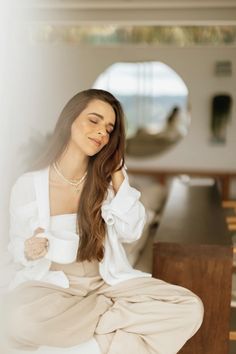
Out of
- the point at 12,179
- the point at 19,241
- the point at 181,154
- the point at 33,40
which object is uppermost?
the point at 33,40

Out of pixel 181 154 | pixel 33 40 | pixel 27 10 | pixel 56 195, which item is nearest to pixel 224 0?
pixel 181 154

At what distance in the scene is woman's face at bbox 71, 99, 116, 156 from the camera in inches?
44.8

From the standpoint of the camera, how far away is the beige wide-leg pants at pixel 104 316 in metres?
1.13

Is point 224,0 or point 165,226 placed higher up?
point 224,0

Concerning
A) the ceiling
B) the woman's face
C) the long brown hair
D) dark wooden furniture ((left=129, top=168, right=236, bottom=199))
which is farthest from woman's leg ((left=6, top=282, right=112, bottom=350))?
dark wooden furniture ((left=129, top=168, right=236, bottom=199))

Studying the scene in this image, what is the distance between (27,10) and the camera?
128 cm

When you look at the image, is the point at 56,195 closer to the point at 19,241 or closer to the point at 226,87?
the point at 19,241

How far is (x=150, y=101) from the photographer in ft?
13.3

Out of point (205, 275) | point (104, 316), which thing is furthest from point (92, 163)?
point (205, 275)

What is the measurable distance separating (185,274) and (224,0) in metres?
1.80

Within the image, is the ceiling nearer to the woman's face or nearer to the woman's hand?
the woman's face

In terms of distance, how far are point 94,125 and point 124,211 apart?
0.69 ft

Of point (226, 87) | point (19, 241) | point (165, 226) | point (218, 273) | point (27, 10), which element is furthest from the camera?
point (226, 87)

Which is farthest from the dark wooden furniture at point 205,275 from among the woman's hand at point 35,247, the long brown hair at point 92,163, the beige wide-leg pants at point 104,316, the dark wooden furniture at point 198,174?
the dark wooden furniture at point 198,174
